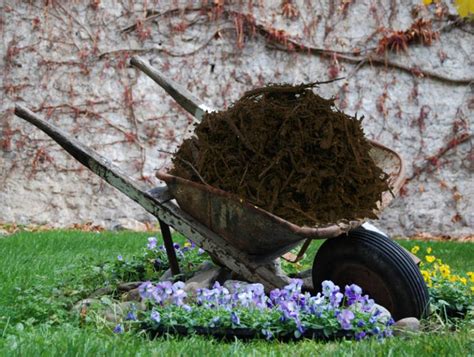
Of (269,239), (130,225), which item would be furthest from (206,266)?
(130,225)

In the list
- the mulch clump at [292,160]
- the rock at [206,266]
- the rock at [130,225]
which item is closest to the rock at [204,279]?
the rock at [206,266]

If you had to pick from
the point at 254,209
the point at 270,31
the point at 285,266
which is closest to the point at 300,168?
the point at 254,209

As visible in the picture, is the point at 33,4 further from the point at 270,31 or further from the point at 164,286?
the point at 164,286

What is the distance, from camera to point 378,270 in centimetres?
328

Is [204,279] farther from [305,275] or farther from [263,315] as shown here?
[263,315]

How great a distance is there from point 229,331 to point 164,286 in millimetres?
420

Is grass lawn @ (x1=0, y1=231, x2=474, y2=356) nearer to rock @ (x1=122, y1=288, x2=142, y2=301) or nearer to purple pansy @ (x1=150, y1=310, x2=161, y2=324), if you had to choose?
purple pansy @ (x1=150, y1=310, x2=161, y2=324)

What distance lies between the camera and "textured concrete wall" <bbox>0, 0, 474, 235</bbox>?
8047 mm

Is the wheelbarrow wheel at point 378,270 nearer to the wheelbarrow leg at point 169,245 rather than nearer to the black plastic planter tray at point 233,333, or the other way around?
the black plastic planter tray at point 233,333

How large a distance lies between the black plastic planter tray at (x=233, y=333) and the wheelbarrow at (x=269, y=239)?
1.25 feet

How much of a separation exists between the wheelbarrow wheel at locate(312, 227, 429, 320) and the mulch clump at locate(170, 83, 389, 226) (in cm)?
16

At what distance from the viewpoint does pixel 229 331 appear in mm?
2855

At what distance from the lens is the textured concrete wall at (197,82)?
8047mm

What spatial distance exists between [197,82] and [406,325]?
5.59m
